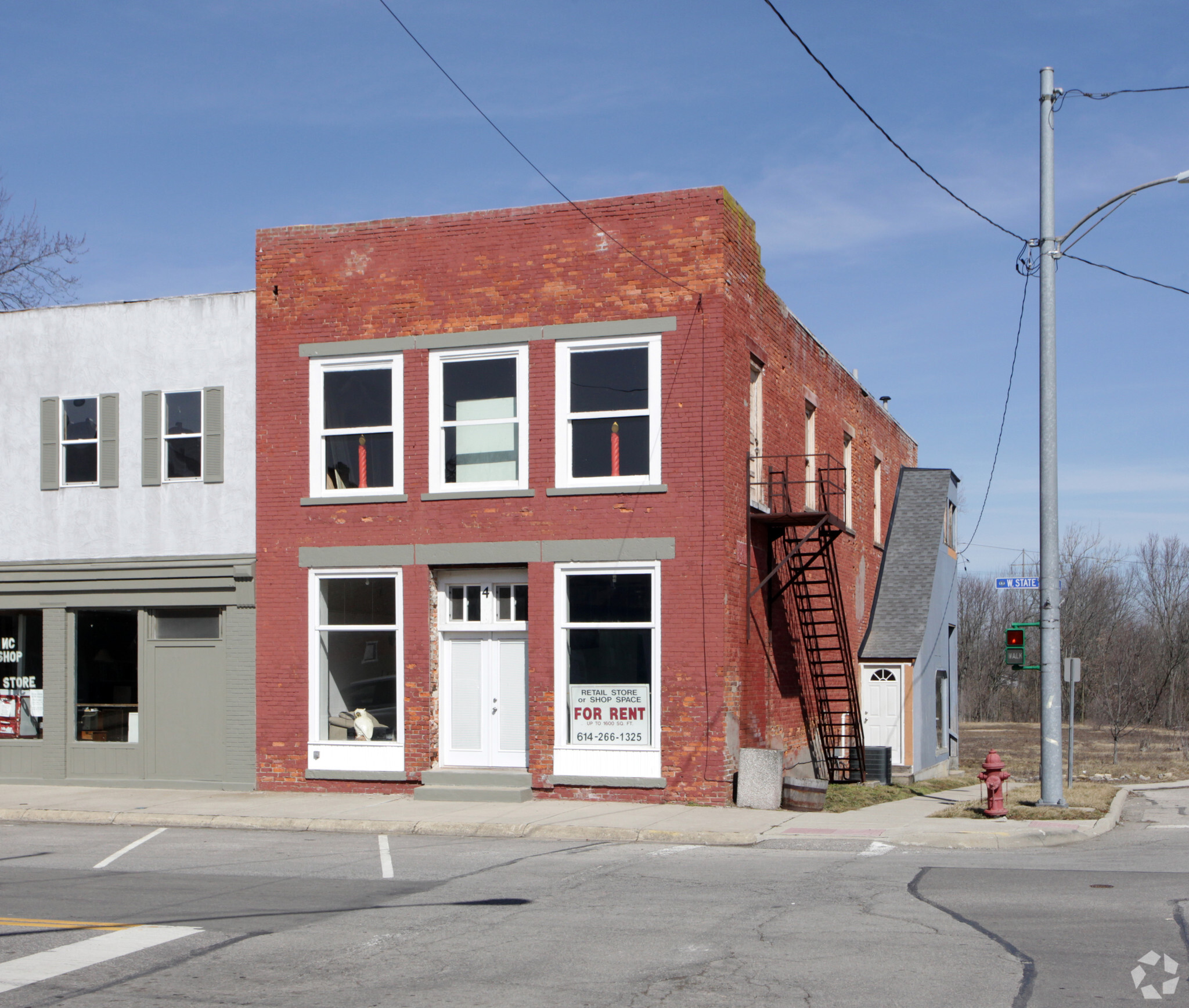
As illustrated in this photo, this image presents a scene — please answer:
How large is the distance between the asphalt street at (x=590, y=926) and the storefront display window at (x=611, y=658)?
3.79 m

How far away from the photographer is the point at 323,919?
9477 millimetres

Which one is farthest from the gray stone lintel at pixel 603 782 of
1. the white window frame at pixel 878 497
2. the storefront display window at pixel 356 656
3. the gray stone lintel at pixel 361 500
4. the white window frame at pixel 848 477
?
the white window frame at pixel 878 497

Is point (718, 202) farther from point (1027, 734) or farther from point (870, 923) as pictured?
point (1027, 734)

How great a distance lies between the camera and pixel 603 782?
17.5 m

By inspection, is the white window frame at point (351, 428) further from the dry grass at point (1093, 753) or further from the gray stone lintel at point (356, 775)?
the dry grass at point (1093, 753)

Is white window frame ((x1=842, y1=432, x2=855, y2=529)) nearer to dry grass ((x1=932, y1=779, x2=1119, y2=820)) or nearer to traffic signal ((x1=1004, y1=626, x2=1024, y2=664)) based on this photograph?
dry grass ((x1=932, y1=779, x2=1119, y2=820))

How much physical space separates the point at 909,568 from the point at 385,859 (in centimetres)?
1825

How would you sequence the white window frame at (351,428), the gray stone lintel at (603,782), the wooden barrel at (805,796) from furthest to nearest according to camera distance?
the white window frame at (351,428) → the gray stone lintel at (603,782) → the wooden barrel at (805,796)

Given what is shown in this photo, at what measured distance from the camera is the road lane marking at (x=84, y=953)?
768 cm

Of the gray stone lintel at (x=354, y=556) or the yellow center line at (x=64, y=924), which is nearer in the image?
the yellow center line at (x=64, y=924)

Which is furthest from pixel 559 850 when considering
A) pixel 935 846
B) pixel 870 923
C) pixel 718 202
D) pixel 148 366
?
pixel 148 366

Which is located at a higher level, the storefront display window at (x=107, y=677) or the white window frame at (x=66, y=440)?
the white window frame at (x=66, y=440)

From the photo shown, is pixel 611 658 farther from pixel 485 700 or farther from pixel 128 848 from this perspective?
pixel 128 848

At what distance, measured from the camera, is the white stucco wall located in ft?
64.5
